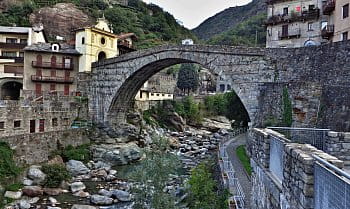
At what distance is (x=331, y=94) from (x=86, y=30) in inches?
950

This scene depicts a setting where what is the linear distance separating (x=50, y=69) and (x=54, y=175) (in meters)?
15.4

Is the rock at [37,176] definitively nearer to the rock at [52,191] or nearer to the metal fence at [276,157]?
the rock at [52,191]

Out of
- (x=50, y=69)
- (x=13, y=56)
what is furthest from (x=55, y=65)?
(x=13, y=56)

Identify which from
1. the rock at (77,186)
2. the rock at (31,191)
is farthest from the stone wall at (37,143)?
the rock at (77,186)

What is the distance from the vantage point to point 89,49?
32.0 metres

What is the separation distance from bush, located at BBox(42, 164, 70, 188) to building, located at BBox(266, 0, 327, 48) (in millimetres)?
20756

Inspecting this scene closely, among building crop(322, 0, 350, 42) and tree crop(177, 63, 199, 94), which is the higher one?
building crop(322, 0, 350, 42)

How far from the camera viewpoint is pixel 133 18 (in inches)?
3191

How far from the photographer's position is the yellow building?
31844 mm

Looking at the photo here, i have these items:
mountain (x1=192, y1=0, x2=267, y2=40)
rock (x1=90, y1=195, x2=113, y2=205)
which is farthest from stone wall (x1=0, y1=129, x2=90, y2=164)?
mountain (x1=192, y1=0, x2=267, y2=40)

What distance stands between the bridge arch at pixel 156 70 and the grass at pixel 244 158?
97.0 inches

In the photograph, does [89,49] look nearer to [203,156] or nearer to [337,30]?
[203,156]

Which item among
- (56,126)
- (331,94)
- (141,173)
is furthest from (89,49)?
(331,94)

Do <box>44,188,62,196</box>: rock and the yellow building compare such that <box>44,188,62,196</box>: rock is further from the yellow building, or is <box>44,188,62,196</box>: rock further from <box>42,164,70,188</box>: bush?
the yellow building
